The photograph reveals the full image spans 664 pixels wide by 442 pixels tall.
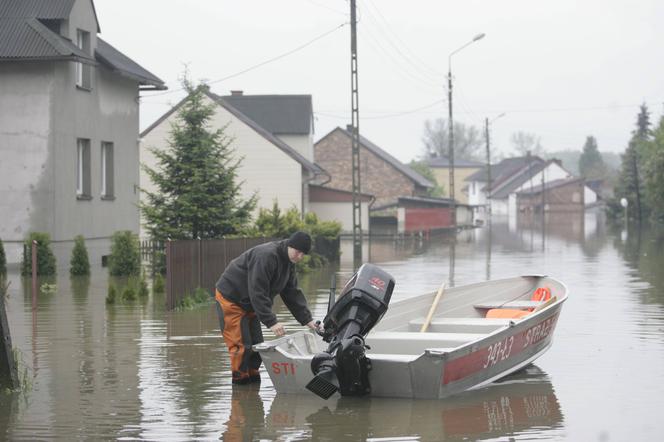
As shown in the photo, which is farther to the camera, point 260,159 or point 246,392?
point 260,159

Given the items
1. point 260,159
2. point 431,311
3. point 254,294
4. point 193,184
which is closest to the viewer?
point 254,294

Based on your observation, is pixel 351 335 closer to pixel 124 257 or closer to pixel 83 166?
pixel 124 257

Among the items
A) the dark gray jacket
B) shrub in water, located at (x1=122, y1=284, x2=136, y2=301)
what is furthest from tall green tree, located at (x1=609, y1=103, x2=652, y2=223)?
the dark gray jacket

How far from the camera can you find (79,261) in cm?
2762

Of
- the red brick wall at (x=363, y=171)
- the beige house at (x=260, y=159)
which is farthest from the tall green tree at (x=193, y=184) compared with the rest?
the red brick wall at (x=363, y=171)

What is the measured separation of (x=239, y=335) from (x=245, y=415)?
1444 millimetres

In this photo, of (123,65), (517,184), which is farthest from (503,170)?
(123,65)

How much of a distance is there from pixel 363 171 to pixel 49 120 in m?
59.9

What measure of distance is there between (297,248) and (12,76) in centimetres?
1939

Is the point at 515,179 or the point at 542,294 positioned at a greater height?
the point at 515,179

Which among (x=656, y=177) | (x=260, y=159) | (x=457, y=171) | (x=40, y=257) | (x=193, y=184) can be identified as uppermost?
(x=457, y=171)

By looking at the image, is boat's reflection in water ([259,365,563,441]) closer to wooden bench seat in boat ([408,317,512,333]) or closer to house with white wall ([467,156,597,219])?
wooden bench seat in boat ([408,317,512,333])

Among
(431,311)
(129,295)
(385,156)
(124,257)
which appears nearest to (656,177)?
(385,156)

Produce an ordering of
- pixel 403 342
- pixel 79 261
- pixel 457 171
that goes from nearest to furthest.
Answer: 1. pixel 403 342
2. pixel 79 261
3. pixel 457 171
